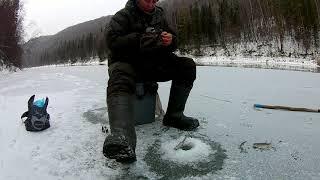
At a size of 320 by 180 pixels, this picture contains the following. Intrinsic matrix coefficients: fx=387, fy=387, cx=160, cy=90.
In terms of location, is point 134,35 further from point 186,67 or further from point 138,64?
point 186,67

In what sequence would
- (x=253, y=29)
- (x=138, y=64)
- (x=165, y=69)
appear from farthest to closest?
(x=253, y=29)
(x=165, y=69)
(x=138, y=64)

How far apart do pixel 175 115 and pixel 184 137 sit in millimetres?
328

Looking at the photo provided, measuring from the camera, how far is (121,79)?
2598 mm

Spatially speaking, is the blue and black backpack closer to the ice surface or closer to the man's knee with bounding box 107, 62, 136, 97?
the man's knee with bounding box 107, 62, 136, 97

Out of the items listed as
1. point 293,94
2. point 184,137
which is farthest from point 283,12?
point 184,137

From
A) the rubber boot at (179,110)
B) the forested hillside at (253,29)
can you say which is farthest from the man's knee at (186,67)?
the forested hillside at (253,29)

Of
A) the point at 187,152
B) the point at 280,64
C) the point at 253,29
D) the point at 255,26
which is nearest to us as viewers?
the point at 187,152

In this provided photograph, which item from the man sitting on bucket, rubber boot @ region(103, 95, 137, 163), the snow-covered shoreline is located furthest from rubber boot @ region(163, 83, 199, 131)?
the snow-covered shoreline

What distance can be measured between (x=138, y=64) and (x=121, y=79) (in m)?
0.43

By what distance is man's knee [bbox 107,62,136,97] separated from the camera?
249cm

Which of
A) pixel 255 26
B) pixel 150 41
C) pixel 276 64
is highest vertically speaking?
pixel 255 26

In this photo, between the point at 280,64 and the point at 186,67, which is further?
the point at 280,64

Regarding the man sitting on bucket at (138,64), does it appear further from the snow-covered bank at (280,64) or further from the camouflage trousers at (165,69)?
the snow-covered bank at (280,64)

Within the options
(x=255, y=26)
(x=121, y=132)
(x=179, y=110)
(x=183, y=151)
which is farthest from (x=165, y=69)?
(x=255, y=26)
